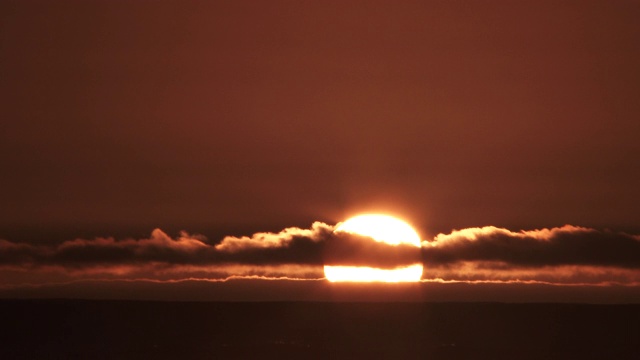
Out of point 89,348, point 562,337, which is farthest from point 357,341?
point 89,348

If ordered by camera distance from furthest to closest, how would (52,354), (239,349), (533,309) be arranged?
(533,309), (239,349), (52,354)

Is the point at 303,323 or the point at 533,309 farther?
the point at 533,309

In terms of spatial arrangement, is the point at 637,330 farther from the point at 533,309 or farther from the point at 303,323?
the point at 303,323

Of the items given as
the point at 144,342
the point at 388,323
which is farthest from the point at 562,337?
the point at 144,342

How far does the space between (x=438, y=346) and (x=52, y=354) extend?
23465 millimetres

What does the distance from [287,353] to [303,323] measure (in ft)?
15.2

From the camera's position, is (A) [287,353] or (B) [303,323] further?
(B) [303,323]

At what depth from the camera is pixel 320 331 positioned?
2229 inches

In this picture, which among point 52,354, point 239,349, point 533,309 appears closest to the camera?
point 52,354

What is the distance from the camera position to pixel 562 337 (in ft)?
179

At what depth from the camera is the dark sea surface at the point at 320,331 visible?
52281 millimetres

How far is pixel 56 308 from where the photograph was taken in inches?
2254

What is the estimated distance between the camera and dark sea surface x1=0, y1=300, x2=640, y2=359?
52.3m

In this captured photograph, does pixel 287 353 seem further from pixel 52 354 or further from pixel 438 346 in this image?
pixel 52 354
